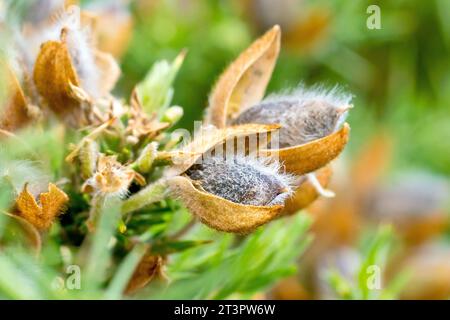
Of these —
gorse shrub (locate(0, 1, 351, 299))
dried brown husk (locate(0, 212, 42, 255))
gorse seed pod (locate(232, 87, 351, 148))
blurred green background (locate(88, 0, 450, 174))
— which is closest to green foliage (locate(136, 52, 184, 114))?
gorse shrub (locate(0, 1, 351, 299))

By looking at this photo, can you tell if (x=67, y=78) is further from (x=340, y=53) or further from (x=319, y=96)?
(x=340, y=53)

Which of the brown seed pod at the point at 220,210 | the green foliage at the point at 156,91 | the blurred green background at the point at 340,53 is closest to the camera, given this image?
Result: the brown seed pod at the point at 220,210

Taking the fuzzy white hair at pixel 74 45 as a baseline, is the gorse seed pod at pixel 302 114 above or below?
Answer: below

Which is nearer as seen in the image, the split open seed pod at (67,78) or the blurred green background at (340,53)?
the split open seed pod at (67,78)

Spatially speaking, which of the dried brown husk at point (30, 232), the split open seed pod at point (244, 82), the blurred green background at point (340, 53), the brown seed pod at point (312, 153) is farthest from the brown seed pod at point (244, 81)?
the blurred green background at point (340, 53)

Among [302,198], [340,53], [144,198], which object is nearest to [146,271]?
[144,198]

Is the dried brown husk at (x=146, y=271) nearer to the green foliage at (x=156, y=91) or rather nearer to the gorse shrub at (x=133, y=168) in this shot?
the gorse shrub at (x=133, y=168)
